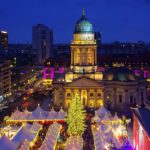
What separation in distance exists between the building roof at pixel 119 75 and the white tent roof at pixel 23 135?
40.7 metres

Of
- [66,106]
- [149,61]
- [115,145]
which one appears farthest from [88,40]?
[149,61]

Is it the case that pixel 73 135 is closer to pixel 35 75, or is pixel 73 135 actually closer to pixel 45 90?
pixel 45 90

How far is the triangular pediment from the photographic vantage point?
90.8 m

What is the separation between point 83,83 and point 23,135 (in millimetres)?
39460

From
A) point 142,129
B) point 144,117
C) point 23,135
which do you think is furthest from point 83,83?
point 142,129

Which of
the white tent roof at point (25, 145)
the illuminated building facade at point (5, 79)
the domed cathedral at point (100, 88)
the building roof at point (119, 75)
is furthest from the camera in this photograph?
the illuminated building facade at point (5, 79)

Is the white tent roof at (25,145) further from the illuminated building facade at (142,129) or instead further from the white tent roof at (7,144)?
the illuminated building facade at (142,129)

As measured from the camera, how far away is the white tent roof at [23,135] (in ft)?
169

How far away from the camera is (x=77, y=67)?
9538cm

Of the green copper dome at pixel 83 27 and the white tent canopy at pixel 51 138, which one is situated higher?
the green copper dome at pixel 83 27

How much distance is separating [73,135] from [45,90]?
6261 centimetres

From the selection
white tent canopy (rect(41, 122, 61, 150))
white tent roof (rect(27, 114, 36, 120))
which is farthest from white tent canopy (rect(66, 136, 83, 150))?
white tent roof (rect(27, 114, 36, 120))

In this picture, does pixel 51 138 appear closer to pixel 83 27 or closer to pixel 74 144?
pixel 74 144

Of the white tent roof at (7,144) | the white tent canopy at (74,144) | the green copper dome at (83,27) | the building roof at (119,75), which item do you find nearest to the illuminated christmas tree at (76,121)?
the white tent canopy at (74,144)
